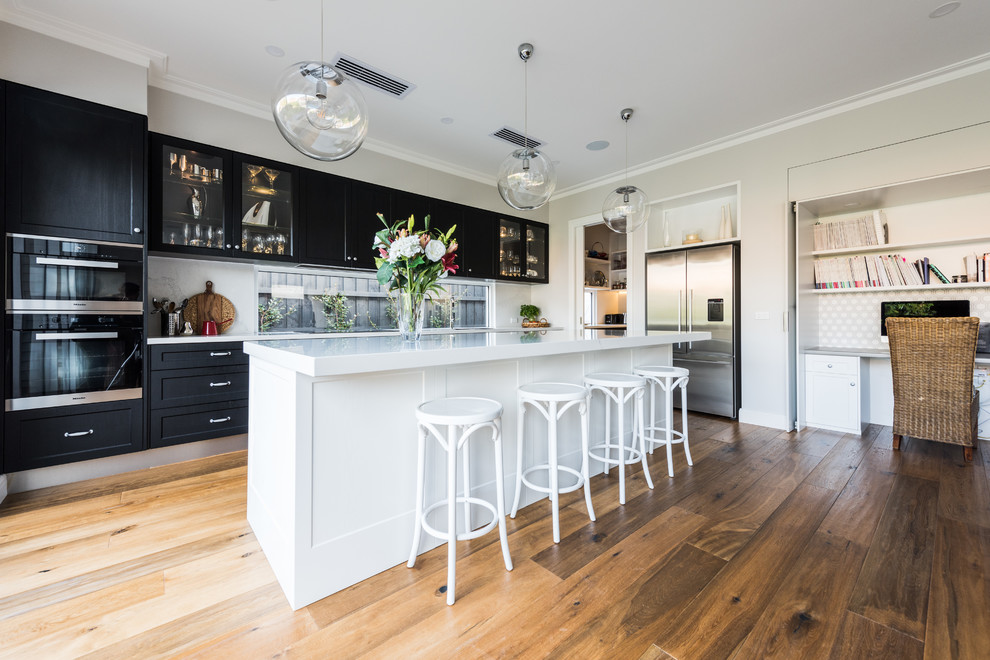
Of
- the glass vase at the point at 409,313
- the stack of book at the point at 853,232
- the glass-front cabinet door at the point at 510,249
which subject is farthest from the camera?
the glass-front cabinet door at the point at 510,249

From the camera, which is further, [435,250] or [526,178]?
[526,178]

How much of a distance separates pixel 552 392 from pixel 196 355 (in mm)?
2727

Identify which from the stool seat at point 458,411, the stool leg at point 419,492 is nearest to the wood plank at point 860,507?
the stool seat at point 458,411

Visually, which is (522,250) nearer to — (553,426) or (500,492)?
(553,426)

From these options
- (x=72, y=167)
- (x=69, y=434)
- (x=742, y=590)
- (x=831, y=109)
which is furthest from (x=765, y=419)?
(x=72, y=167)

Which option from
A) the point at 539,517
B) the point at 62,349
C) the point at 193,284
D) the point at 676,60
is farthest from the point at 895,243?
the point at 62,349

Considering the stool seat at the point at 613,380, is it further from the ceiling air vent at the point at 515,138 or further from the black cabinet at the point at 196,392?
the ceiling air vent at the point at 515,138

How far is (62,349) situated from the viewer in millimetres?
2621

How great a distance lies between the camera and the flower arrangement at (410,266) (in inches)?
82.7

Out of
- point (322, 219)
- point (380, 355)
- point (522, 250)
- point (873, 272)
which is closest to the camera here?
point (380, 355)

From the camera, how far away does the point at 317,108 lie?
6.15 feet

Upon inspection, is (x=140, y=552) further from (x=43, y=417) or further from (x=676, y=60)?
(x=676, y=60)

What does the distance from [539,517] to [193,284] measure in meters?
3.37

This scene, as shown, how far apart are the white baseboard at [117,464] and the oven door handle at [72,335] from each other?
0.82 m
